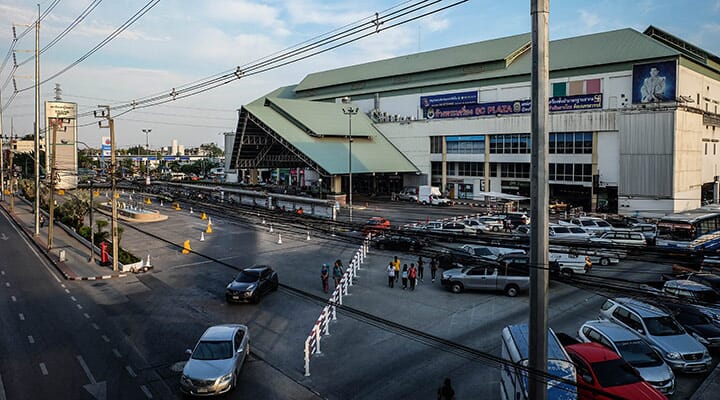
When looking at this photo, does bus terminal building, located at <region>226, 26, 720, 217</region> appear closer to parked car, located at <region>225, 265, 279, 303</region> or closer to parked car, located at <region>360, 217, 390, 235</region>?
parked car, located at <region>360, 217, 390, 235</region>

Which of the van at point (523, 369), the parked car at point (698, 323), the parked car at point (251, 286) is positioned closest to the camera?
the van at point (523, 369)

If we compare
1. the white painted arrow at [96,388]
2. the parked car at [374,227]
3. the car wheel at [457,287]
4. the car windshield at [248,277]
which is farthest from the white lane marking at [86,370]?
the car wheel at [457,287]

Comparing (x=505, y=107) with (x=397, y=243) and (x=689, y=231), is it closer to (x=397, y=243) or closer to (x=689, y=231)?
(x=689, y=231)

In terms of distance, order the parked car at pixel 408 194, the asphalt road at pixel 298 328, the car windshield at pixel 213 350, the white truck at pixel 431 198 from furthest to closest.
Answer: the parked car at pixel 408 194
the white truck at pixel 431 198
the car windshield at pixel 213 350
the asphalt road at pixel 298 328

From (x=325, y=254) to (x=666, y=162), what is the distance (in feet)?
105

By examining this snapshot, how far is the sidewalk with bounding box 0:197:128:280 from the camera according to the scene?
2505 centimetres

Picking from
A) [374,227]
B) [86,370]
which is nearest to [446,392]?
[374,227]

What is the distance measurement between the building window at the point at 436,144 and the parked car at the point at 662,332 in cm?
4643

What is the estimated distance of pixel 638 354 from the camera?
12125 millimetres

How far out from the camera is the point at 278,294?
2055 centimetres

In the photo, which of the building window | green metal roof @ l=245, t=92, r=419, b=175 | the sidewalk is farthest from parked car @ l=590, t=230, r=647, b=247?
the building window

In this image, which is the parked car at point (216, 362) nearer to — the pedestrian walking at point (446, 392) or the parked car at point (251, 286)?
the parked car at point (251, 286)

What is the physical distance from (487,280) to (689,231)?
15182mm

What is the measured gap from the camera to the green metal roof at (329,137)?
54969 mm
